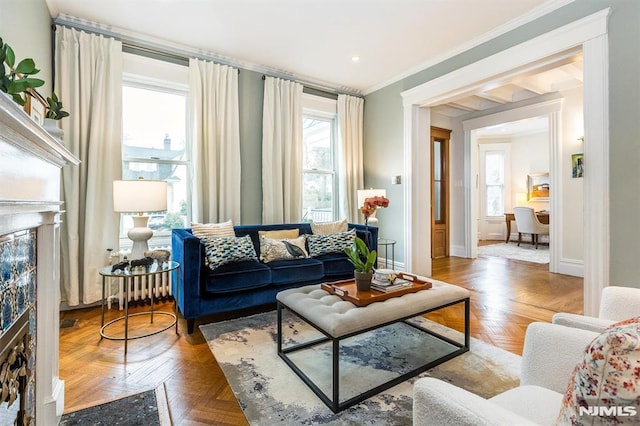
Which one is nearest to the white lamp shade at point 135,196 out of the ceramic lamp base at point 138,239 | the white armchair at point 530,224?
the ceramic lamp base at point 138,239

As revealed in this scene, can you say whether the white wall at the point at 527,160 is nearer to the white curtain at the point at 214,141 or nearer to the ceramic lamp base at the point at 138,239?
the white curtain at the point at 214,141

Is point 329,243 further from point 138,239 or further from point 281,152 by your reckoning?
point 138,239

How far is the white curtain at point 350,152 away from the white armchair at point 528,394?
3.71m

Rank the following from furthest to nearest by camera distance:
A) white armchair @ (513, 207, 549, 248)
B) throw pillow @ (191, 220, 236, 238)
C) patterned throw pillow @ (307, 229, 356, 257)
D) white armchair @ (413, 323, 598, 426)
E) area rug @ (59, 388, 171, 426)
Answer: white armchair @ (513, 207, 549, 248) → patterned throw pillow @ (307, 229, 356, 257) → throw pillow @ (191, 220, 236, 238) → area rug @ (59, 388, 171, 426) → white armchair @ (413, 323, 598, 426)

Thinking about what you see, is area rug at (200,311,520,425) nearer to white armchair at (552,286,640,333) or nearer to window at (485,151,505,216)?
white armchair at (552,286,640,333)

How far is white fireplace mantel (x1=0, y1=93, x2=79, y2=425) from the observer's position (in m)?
Answer: 0.88

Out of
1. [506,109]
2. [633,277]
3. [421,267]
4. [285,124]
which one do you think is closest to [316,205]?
[285,124]

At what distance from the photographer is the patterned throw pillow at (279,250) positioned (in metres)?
3.18

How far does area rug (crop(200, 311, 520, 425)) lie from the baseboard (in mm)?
3208

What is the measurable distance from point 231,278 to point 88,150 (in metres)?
1.95

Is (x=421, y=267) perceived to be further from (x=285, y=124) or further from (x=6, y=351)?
(x=6, y=351)

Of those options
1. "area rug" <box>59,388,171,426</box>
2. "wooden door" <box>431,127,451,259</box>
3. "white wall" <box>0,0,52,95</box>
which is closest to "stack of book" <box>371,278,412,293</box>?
"area rug" <box>59,388,171,426</box>

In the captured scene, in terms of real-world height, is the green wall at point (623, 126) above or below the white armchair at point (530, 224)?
above

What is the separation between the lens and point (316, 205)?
4797 mm
